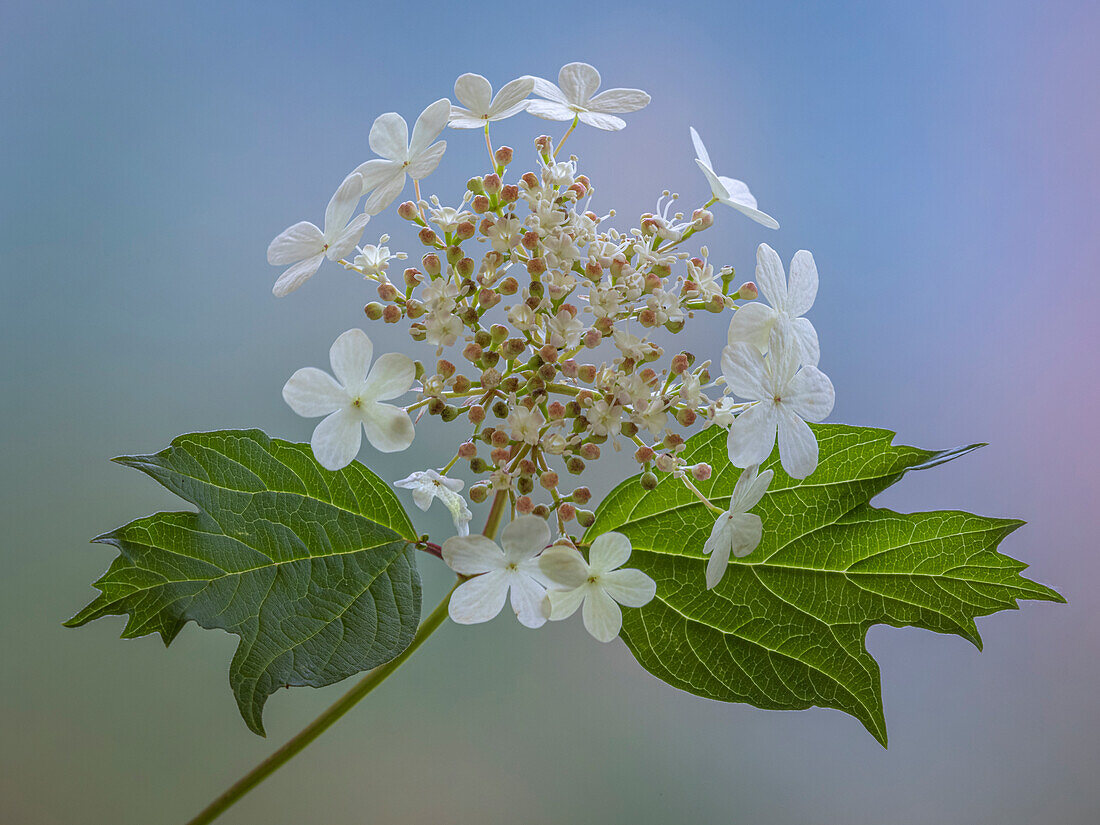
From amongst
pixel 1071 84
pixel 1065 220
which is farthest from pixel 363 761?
pixel 1071 84

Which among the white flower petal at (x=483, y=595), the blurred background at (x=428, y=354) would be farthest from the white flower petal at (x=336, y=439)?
the blurred background at (x=428, y=354)

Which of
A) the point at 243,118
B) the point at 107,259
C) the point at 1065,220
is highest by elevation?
the point at 1065,220

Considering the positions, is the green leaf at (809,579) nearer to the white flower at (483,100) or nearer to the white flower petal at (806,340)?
the white flower petal at (806,340)

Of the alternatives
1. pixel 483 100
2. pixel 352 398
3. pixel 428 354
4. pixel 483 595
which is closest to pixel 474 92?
pixel 483 100

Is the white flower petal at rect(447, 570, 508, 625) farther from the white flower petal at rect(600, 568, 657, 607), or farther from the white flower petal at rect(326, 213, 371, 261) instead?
the white flower petal at rect(326, 213, 371, 261)

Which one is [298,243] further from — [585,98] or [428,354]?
[428,354]

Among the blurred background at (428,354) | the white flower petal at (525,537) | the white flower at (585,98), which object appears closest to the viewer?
the white flower petal at (525,537)

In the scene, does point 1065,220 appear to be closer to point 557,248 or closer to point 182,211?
point 557,248
